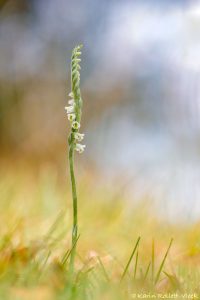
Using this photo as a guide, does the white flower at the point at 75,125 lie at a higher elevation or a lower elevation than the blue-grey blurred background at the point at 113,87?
lower

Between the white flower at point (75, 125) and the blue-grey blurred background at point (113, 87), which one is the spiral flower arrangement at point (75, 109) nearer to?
the white flower at point (75, 125)

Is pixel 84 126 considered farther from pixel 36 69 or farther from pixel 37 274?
A: pixel 37 274

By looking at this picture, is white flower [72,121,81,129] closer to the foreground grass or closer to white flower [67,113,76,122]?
white flower [67,113,76,122]

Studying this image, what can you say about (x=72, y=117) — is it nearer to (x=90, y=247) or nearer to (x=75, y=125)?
(x=75, y=125)

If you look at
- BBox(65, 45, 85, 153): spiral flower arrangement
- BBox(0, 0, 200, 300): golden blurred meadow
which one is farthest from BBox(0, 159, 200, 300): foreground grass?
BBox(65, 45, 85, 153): spiral flower arrangement

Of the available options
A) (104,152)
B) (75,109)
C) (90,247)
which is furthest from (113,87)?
(75,109)

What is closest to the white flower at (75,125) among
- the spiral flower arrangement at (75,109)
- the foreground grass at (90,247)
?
the spiral flower arrangement at (75,109)

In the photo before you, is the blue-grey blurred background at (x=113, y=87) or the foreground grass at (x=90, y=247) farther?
the blue-grey blurred background at (x=113, y=87)
